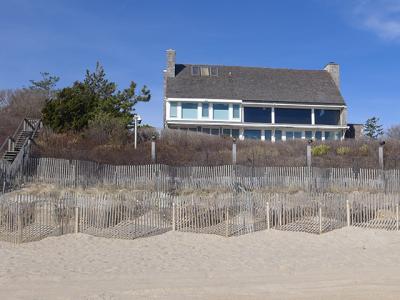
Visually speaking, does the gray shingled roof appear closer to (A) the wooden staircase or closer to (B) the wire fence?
(A) the wooden staircase

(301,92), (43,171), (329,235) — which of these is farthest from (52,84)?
(329,235)

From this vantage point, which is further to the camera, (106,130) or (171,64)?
(171,64)

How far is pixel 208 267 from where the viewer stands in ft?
48.5

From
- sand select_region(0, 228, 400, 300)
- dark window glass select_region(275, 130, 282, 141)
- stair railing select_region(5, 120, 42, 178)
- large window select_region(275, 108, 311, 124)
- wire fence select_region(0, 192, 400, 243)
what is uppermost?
large window select_region(275, 108, 311, 124)

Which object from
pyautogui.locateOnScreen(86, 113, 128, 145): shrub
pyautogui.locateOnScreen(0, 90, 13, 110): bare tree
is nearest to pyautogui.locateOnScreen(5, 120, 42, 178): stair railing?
pyautogui.locateOnScreen(86, 113, 128, 145): shrub

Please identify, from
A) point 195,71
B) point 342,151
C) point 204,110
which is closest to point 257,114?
point 204,110

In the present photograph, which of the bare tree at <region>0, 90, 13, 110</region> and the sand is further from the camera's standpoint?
the bare tree at <region>0, 90, 13, 110</region>

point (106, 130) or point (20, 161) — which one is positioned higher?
point (106, 130)

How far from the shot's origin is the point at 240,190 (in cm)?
2328

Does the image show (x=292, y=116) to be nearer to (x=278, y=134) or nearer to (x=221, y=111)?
(x=278, y=134)

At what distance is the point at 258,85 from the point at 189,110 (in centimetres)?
700

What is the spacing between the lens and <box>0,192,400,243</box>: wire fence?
18.4 metres

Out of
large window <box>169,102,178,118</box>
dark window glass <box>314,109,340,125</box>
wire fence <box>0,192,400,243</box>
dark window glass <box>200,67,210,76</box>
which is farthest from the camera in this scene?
dark window glass <box>200,67,210,76</box>

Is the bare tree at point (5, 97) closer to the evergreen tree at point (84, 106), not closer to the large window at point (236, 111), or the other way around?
the evergreen tree at point (84, 106)
